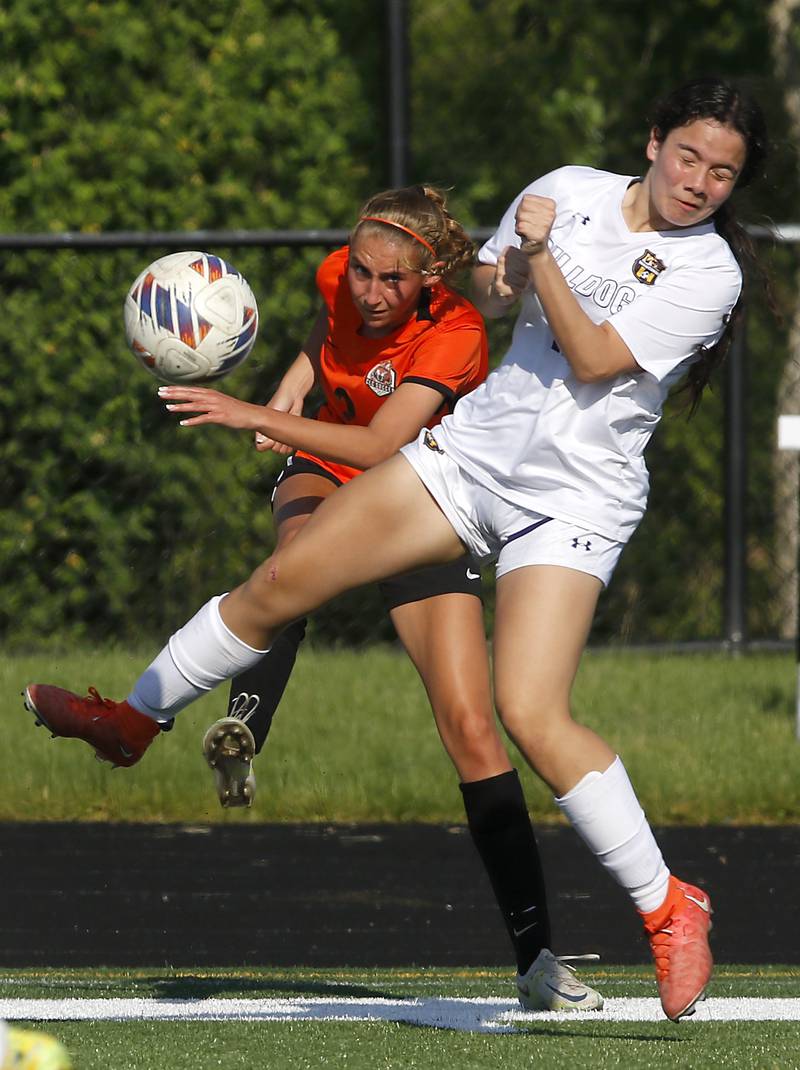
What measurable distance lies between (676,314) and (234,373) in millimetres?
5093

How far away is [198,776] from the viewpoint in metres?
8.16

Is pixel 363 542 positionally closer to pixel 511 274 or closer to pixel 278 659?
pixel 511 274

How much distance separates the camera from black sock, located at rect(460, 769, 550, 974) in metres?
5.07

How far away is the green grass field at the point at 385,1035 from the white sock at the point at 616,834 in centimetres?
35

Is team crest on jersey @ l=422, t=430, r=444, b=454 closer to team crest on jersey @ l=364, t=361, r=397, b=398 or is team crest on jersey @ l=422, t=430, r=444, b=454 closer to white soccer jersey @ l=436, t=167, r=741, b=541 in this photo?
white soccer jersey @ l=436, t=167, r=741, b=541

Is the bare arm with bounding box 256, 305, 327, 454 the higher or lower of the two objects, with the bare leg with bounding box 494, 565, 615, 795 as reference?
higher

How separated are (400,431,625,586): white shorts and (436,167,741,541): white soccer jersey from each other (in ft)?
0.08

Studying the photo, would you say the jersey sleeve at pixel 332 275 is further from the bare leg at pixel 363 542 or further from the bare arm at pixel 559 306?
the bare arm at pixel 559 306

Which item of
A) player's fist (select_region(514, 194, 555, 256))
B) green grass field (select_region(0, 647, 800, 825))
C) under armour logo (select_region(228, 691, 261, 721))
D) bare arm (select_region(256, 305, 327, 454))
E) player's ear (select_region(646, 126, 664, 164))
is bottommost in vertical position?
green grass field (select_region(0, 647, 800, 825))

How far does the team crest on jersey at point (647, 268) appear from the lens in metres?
4.55

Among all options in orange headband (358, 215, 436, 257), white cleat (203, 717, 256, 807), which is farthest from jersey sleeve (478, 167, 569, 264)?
white cleat (203, 717, 256, 807)

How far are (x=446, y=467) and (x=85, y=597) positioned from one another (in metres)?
5.35

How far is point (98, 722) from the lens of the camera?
4977 mm

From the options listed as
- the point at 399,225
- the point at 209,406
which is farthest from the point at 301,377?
the point at 209,406
